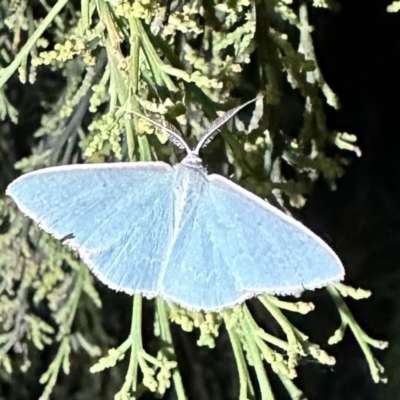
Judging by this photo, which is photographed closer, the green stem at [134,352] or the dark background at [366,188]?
the green stem at [134,352]

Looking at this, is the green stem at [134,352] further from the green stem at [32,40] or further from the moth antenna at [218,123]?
the green stem at [32,40]

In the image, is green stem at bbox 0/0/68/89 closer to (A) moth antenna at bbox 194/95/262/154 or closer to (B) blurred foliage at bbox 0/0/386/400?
(B) blurred foliage at bbox 0/0/386/400

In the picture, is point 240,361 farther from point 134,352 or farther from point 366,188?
point 366,188

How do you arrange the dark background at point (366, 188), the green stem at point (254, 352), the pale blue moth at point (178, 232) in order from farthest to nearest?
the dark background at point (366, 188) < the green stem at point (254, 352) < the pale blue moth at point (178, 232)

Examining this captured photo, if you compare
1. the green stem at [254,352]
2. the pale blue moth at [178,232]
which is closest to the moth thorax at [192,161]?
the pale blue moth at [178,232]

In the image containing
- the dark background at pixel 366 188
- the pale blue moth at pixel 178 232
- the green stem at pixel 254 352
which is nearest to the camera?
the pale blue moth at pixel 178 232

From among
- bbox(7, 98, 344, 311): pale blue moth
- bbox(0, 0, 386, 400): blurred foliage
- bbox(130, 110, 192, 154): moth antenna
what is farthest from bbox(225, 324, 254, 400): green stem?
bbox(130, 110, 192, 154): moth antenna

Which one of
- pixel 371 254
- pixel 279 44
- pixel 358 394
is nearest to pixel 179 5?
pixel 279 44
